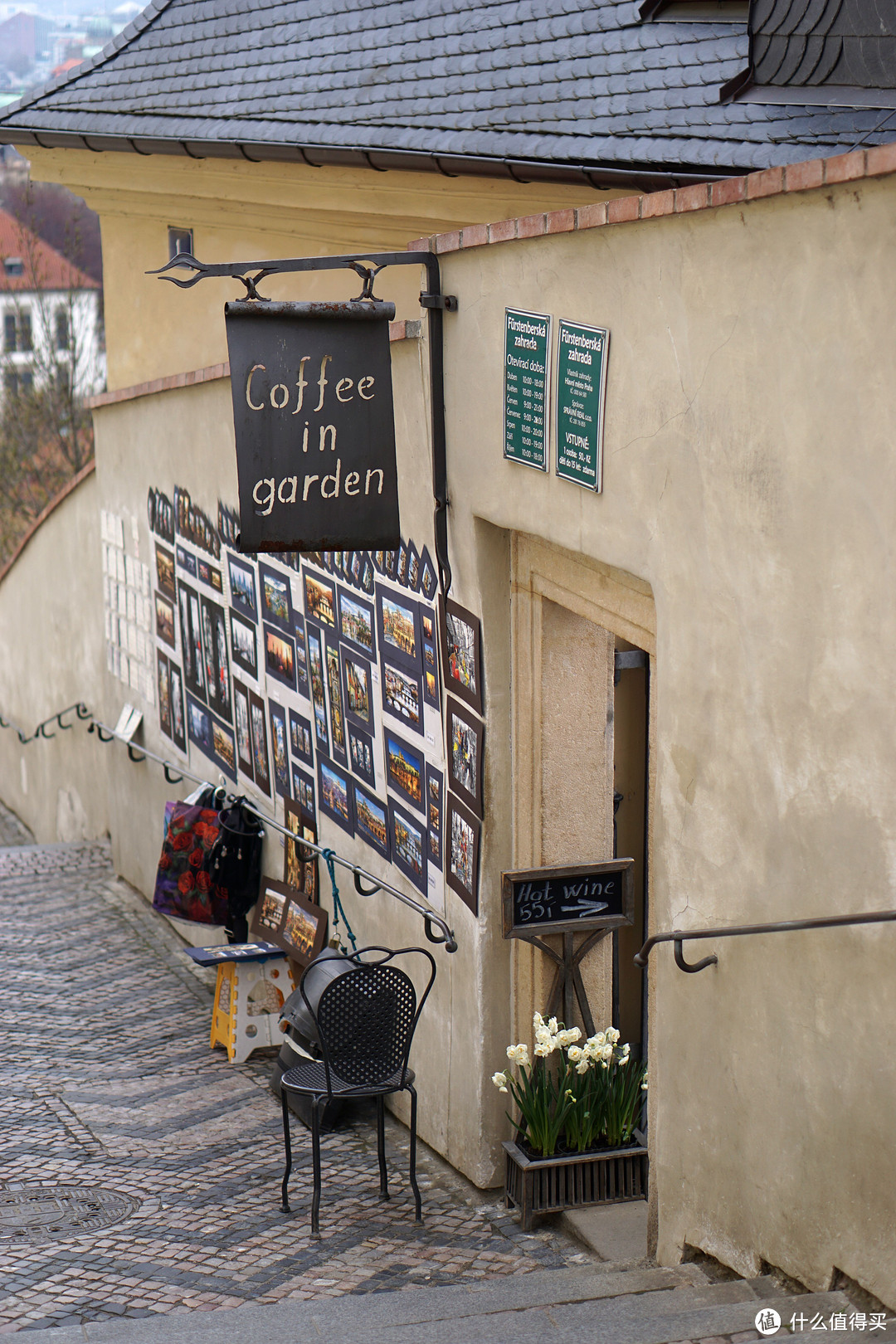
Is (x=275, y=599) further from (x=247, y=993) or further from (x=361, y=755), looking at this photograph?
(x=247, y=993)

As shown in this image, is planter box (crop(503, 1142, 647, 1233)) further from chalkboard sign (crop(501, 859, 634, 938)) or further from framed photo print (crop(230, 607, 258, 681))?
framed photo print (crop(230, 607, 258, 681))

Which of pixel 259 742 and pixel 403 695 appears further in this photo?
pixel 259 742

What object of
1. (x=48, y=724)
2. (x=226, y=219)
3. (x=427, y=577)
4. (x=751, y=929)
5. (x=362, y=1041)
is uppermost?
(x=226, y=219)

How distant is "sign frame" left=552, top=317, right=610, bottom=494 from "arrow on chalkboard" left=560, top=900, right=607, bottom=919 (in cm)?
173

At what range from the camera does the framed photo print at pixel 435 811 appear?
21.6 ft

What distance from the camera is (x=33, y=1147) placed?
691cm

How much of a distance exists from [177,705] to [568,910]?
4.90 meters

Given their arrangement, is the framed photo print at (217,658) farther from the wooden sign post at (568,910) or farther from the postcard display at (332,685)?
the wooden sign post at (568,910)

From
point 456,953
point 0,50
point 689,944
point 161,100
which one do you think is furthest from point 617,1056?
point 0,50

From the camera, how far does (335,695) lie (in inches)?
298

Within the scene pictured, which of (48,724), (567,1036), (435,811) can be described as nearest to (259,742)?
(435,811)

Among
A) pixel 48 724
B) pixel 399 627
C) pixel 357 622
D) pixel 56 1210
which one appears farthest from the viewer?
pixel 48 724

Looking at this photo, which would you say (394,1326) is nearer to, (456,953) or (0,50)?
(456,953)

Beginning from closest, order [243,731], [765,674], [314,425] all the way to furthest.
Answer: [765,674], [314,425], [243,731]
